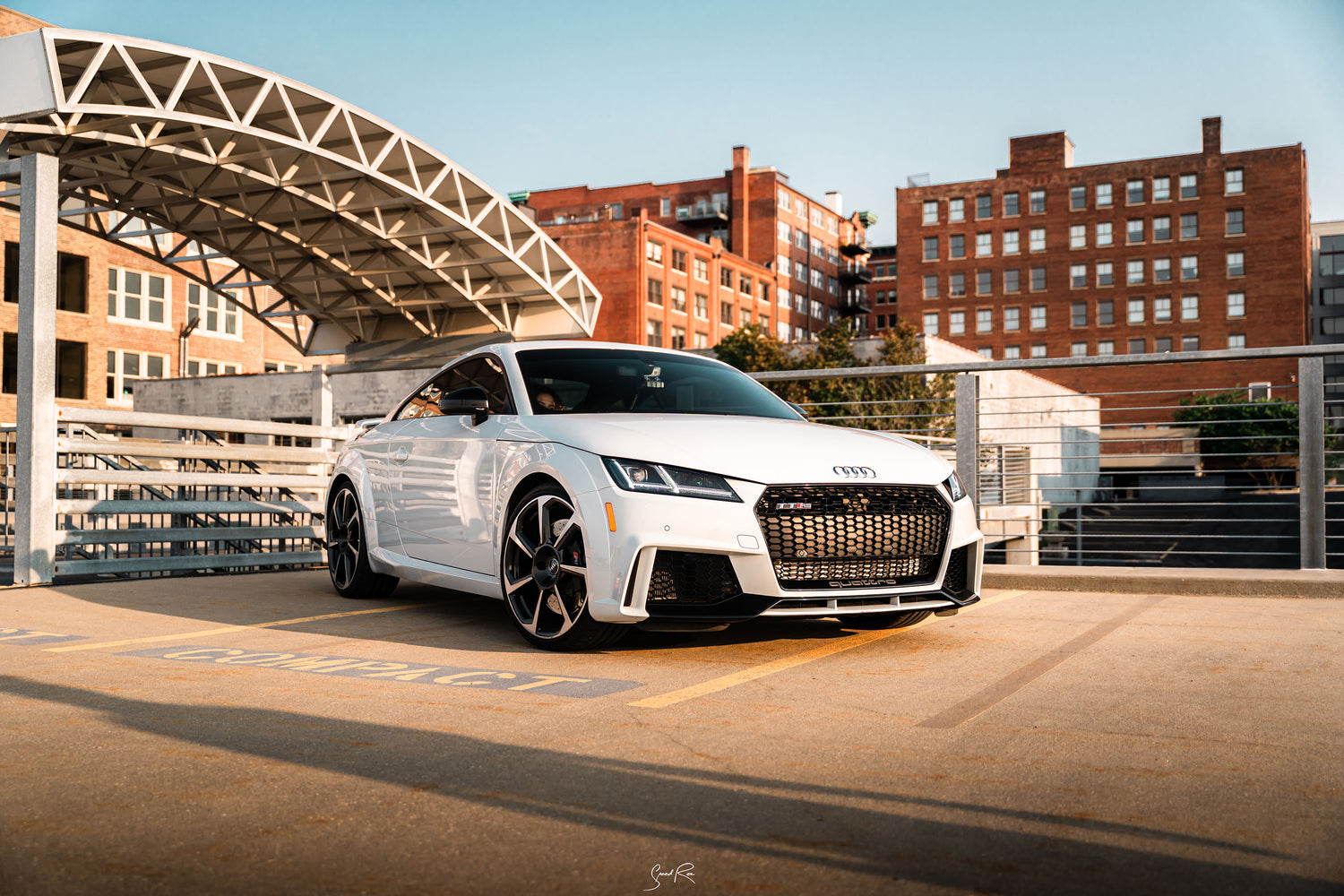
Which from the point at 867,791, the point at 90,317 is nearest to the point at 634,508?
the point at 867,791

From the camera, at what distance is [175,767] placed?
347 cm

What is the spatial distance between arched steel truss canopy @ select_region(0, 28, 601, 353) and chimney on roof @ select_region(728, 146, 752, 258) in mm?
70615

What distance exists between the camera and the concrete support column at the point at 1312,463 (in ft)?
27.4

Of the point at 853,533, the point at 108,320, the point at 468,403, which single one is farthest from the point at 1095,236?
the point at 853,533

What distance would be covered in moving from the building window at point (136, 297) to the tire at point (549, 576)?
49323 millimetres

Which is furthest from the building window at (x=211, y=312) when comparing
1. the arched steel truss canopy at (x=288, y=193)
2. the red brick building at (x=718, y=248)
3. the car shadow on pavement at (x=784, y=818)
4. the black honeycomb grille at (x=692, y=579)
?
the car shadow on pavement at (x=784, y=818)

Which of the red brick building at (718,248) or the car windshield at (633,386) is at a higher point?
the red brick building at (718,248)

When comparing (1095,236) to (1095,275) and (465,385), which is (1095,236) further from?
(465,385)

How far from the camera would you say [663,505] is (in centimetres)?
534

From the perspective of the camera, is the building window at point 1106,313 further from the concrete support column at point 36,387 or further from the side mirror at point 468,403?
the side mirror at point 468,403

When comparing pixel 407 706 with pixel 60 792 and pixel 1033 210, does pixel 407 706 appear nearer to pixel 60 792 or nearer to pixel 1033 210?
pixel 60 792

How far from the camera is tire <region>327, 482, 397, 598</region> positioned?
8.24m

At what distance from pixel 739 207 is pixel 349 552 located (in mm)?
92261

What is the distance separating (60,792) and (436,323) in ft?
88.9
